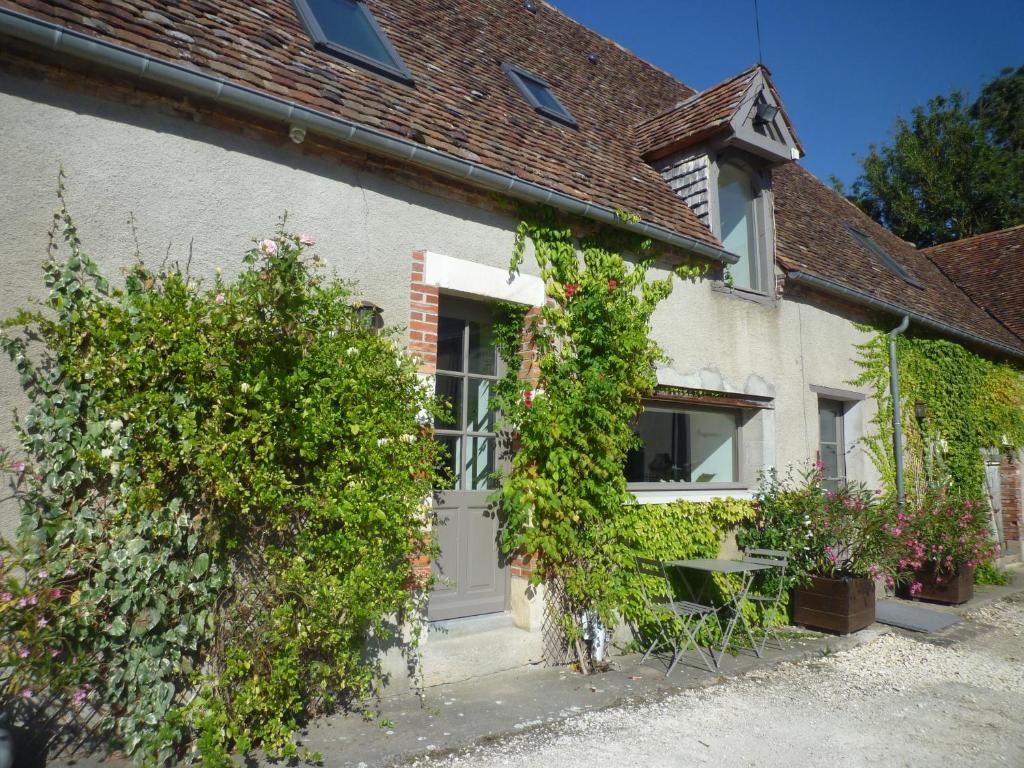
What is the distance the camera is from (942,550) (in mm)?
8023

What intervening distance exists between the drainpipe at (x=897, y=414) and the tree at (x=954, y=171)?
61.0ft

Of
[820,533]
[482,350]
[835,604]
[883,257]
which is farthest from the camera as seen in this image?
[883,257]

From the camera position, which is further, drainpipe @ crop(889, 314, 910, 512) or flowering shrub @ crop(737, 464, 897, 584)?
drainpipe @ crop(889, 314, 910, 512)

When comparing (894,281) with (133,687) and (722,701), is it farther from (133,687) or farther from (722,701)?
(133,687)

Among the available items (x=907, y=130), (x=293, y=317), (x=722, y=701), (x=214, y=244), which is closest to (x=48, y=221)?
(x=214, y=244)

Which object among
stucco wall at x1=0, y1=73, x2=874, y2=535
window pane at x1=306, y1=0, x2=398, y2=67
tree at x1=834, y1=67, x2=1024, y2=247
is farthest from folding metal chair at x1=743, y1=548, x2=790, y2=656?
tree at x1=834, y1=67, x2=1024, y2=247

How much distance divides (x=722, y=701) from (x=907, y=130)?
2678cm

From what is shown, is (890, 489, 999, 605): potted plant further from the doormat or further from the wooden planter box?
the wooden planter box

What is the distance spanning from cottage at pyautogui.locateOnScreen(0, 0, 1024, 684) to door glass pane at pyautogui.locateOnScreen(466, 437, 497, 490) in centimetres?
3

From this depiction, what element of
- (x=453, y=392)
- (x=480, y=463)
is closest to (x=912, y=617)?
(x=480, y=463)

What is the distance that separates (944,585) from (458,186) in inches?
282

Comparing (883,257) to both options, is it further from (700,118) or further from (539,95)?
(539,95)

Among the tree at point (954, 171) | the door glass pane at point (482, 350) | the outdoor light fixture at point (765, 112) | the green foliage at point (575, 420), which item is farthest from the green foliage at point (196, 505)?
the tree at point (954, 171)

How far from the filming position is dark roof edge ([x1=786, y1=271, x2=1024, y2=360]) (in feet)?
25.0
